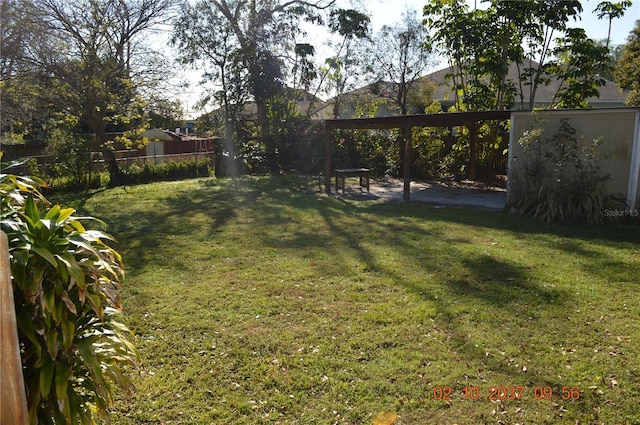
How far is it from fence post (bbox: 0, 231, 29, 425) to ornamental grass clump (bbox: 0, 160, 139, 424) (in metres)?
0.29

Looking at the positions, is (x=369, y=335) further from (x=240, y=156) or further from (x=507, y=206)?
(x=240, y=156)

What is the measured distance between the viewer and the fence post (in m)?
1.27

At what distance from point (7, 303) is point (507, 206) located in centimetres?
911

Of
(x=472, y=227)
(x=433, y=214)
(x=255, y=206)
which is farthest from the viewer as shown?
(x=255, y=206)

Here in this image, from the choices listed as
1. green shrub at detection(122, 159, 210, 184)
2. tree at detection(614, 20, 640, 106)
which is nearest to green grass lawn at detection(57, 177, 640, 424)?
green shrub at detection(122, 159, 210, 184)

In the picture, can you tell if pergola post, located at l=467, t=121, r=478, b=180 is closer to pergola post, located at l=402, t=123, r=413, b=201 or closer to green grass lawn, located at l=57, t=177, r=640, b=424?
pergola post, located at l=402, t=123, r=413, b=201

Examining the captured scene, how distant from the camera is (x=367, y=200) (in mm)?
10953

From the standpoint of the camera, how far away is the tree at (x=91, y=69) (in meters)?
13.6

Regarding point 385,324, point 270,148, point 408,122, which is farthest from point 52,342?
point 270,148

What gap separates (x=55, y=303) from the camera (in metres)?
1.70

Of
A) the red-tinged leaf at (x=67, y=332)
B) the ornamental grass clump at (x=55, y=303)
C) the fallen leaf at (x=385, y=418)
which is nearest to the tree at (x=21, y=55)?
the ornamental grass clump at (x=55, y=303)

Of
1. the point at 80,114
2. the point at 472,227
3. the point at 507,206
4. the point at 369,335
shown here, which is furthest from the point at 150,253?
the point at 80,114

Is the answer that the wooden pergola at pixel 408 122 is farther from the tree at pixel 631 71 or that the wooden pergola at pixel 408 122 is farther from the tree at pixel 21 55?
the tree at pixel 631 71

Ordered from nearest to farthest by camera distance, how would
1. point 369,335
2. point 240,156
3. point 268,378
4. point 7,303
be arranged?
point 7,303, point 268,378, point 369,335, point 240,156
